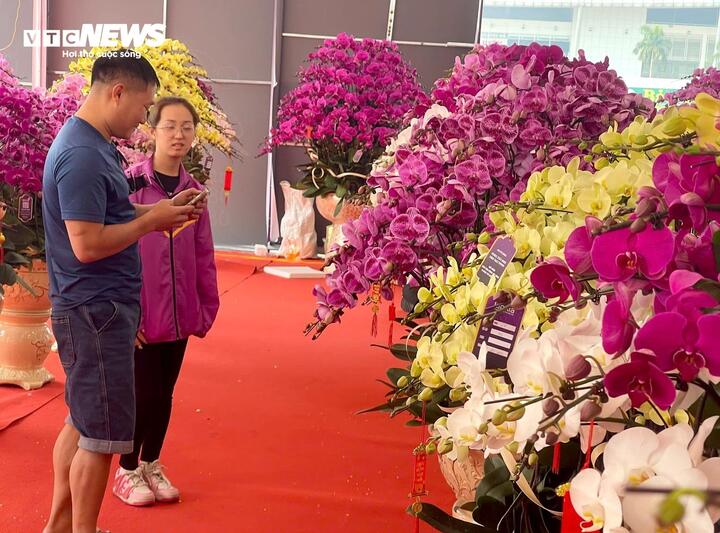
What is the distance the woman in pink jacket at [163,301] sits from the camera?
8.82ft

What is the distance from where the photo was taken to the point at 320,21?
9.27m

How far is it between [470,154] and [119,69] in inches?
37.0

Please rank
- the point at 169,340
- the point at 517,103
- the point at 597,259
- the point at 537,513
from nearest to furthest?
1. the point at 597,259
2. the point at 537,513
3. the point at 517,103
4. the point at 169,340

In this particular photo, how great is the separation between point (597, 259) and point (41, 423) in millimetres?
3171

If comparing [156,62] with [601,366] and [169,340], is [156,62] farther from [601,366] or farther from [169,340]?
[601,366]

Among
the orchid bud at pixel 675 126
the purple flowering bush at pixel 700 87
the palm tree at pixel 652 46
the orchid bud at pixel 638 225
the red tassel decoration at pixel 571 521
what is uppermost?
the palm tree at pixel 652 46

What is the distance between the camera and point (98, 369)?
2.11 m

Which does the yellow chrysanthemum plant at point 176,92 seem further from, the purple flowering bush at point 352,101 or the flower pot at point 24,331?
the flower pot at point 24,331

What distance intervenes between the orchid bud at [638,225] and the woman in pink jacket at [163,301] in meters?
2.20

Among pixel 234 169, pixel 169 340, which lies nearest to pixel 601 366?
pixel 169 340

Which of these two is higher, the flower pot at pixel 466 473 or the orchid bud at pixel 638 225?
the orchid bud at pixel 638 225

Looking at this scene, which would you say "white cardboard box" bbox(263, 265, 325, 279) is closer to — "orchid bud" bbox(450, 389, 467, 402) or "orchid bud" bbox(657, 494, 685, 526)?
"orchid bud" bbox(450, 389, 467, 402)

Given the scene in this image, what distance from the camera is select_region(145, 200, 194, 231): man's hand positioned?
85.7 inches

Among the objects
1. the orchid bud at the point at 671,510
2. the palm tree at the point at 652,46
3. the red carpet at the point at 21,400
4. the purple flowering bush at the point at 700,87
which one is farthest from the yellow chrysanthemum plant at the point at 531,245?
the palm tree at the point at 652,46
